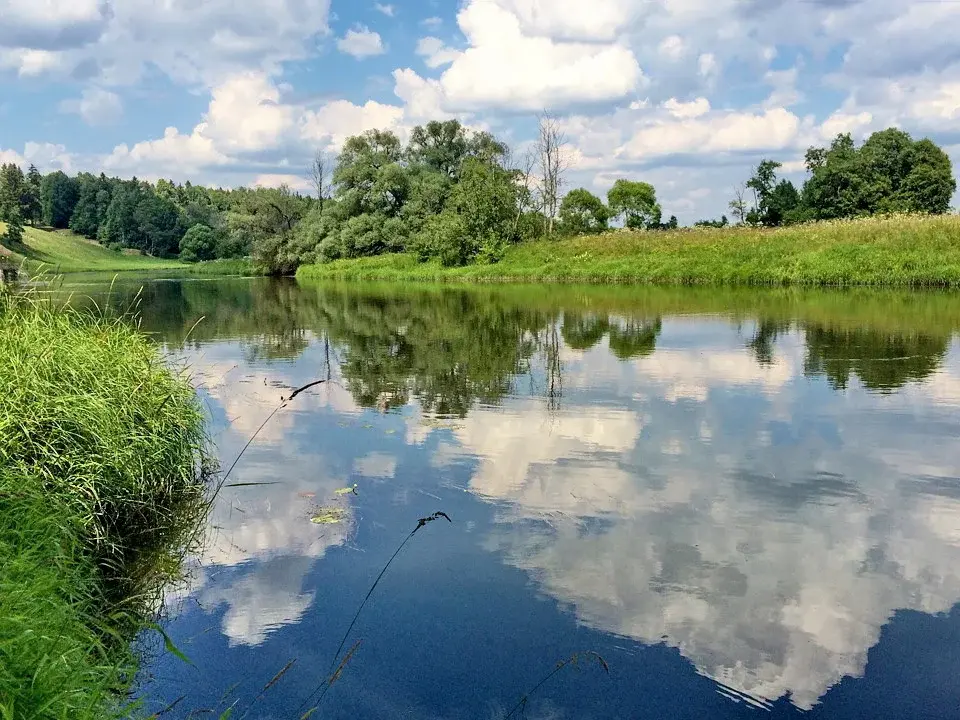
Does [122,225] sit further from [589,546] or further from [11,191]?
[589,546]

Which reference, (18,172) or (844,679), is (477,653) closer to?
(844,679)

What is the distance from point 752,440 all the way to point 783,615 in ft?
18.0

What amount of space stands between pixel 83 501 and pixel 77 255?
410ft

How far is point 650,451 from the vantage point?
10.9 m

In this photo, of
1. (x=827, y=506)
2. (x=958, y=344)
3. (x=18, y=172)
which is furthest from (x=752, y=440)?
(x=18, y=172)

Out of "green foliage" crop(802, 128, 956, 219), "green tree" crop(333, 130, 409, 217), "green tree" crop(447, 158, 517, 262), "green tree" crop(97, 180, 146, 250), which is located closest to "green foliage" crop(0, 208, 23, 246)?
"green tree" crop(97, 180, 146, 250)

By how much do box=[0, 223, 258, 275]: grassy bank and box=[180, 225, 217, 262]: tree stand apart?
4356 mm

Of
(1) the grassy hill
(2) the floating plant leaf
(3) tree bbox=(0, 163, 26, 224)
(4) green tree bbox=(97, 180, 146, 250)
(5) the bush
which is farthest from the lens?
(4) green tree bbox=(97, 180, 146, 250)

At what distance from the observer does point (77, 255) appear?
117438 mm

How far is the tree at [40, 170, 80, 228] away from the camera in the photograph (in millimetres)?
143750

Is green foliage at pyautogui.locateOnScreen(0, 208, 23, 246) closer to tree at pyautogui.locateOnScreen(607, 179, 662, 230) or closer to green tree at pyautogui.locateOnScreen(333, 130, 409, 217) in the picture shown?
green tree at pyautogui.locateOnScreen(333, 130, 409, 217)

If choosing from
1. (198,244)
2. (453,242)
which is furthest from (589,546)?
(198,244)

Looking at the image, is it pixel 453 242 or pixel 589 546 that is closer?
pixel 589 546

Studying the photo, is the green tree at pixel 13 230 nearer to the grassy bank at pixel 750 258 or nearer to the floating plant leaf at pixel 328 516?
the grassy bank at pixel 750 258
